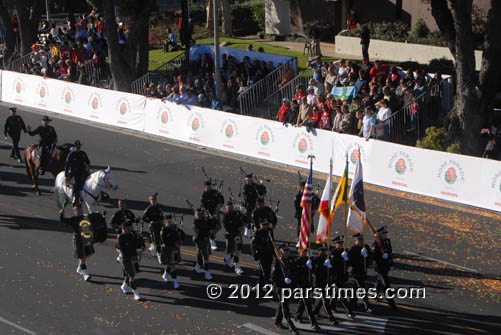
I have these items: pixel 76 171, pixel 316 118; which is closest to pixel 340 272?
pixel 76 171

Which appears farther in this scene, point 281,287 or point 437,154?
point 437,154

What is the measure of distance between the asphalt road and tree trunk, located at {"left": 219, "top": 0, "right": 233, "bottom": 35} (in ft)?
67.9

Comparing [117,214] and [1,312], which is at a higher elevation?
[117,214]

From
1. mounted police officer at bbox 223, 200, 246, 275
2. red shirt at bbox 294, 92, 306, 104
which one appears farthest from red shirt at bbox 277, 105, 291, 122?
mounted police officer at bbox 223, 200, 246, 275

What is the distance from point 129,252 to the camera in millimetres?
15578

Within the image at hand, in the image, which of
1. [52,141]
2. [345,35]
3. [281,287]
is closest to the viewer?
[281,287]

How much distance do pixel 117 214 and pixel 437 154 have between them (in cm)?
968

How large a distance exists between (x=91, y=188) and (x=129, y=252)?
16.1 feet

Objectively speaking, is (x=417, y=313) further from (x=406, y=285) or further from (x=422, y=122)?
(x=422, y=122)

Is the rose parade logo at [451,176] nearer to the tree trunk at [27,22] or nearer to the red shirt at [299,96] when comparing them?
the red shirt at [299,96]

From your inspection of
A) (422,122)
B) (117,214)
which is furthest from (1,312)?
(422,122)

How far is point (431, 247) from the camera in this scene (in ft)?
59.9

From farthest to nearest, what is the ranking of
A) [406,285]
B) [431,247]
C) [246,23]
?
[246,23] < [431,247] < [406,285]

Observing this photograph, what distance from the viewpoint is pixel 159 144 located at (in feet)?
93.1
